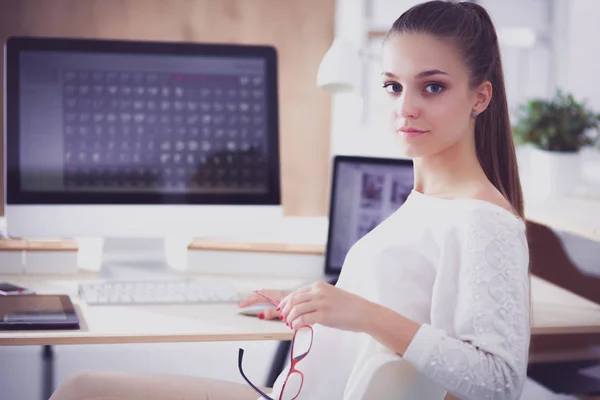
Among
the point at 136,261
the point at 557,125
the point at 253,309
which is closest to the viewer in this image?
the point at 253,309

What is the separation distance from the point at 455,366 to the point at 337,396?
0.81ft

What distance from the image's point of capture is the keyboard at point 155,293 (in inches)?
59.6

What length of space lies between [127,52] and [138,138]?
0.64ft

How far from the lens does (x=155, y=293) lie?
1.57m

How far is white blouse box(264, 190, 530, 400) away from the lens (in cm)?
90

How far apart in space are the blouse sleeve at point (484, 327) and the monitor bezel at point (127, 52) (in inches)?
36.3

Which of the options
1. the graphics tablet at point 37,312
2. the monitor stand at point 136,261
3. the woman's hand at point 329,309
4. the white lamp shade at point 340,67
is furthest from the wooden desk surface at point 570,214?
the graphics tablet at point 37,312

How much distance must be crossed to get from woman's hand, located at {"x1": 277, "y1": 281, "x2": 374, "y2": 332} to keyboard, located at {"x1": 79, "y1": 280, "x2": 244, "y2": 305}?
2.05 ft

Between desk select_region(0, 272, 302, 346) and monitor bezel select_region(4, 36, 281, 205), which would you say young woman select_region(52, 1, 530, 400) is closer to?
desk select_region(0, 272, 302, 346)

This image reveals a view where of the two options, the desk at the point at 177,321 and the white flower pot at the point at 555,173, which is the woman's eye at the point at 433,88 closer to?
the desk at the point at 177,321

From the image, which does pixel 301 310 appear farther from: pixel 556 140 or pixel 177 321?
pixel 556 140

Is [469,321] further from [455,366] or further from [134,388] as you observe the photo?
[134,388]

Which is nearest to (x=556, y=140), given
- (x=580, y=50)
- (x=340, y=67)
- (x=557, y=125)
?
(x=557, y=125)

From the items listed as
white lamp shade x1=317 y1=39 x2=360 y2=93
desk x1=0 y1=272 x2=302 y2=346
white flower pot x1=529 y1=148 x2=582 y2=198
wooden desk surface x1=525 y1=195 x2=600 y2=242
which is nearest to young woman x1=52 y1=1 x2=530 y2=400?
desk x1=0 y1=272 x2=302 y2=346
